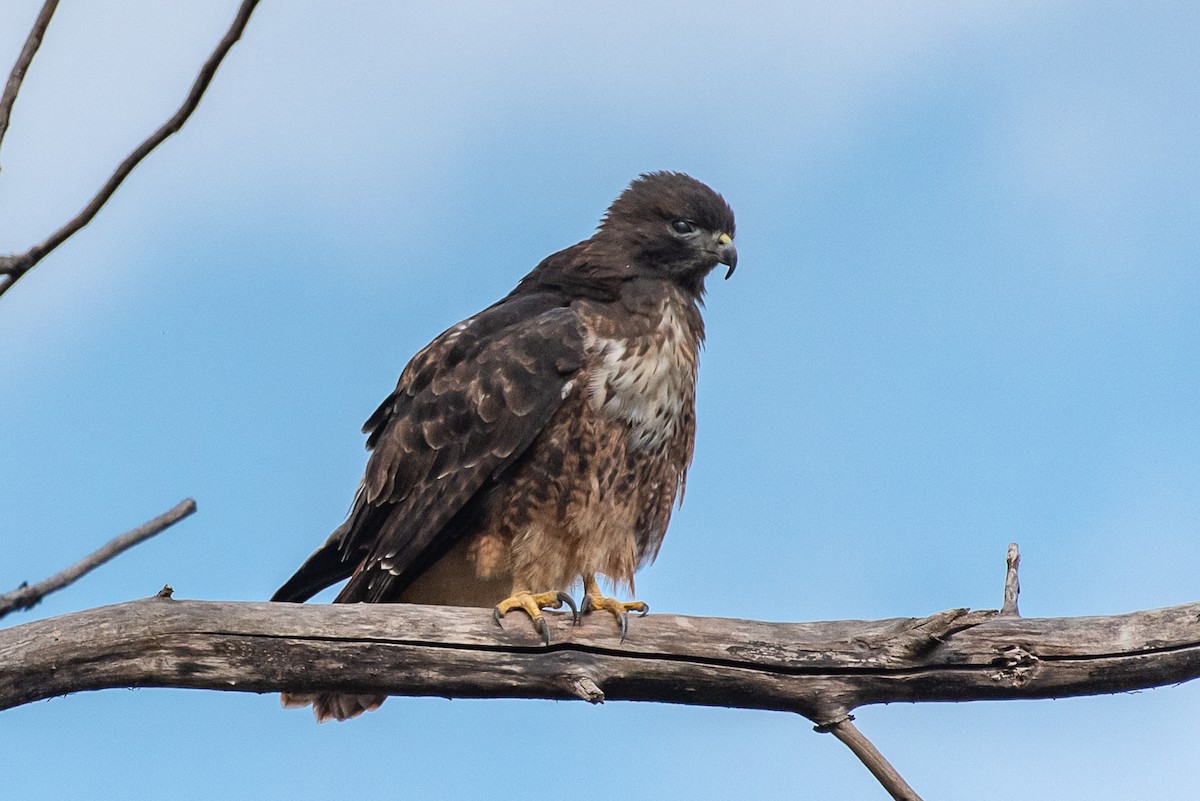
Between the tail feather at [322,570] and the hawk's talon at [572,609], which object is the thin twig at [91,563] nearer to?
the hawk's talon at [572,609]

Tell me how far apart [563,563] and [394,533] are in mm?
660

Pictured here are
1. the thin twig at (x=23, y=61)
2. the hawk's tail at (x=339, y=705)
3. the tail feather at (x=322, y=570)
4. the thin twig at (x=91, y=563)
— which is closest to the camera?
the thin twig at (x=91, y=563)

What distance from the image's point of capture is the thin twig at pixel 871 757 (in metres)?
3.77

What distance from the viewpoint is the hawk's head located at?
5613mm

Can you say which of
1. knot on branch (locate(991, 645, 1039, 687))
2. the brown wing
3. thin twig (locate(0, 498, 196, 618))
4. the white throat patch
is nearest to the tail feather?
the brown wing

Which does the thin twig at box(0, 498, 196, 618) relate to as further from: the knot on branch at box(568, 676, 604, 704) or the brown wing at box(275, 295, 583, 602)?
the brown wing at box(275, 295, 583, 602)

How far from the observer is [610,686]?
432 cm

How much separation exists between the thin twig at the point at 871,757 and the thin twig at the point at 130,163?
8.35 feet

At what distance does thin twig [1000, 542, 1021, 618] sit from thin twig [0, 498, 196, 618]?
8.80 feet

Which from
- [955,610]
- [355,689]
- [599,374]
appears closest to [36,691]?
[355,689]

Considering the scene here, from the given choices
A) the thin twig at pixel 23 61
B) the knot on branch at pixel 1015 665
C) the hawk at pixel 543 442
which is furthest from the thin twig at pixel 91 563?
the knot on branch at pixel 1015 665

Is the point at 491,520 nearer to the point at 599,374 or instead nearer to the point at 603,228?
the point at 599,374

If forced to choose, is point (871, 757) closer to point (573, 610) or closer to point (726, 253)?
point (573, 610)

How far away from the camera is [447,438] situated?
16.9 feet
